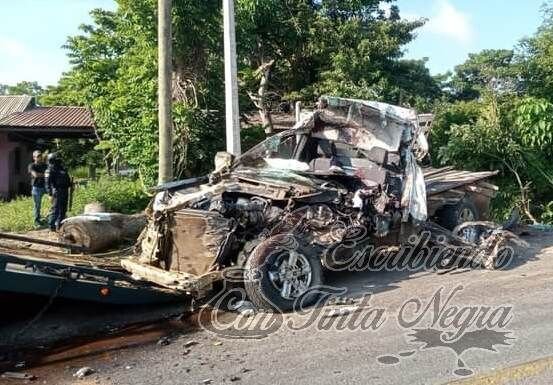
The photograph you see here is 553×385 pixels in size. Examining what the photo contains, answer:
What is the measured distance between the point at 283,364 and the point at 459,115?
1176 cm

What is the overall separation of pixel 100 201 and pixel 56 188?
2.41 meters

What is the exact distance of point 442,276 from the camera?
296 inches

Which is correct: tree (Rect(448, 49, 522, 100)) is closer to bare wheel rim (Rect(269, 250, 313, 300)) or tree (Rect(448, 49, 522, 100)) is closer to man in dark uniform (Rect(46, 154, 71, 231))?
man in dark uniform (Rect(46, 154, 71, 231))

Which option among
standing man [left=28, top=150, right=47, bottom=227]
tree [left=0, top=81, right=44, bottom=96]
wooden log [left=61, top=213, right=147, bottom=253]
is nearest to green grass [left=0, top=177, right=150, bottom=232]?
standing man [left=28, top=150, right=47, bottom=227]

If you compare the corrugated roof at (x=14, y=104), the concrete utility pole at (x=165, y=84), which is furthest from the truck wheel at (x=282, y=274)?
the corrugated roof at (x=14, y=104)

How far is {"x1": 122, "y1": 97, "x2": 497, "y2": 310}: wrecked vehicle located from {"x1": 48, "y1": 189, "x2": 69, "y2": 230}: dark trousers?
434cm

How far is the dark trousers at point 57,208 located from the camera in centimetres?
1086

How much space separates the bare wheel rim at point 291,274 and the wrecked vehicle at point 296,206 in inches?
0.4

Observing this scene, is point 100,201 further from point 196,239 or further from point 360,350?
point 360,350

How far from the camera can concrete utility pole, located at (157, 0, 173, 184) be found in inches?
388

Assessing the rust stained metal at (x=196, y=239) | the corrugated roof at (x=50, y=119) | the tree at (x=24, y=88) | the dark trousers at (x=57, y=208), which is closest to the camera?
the rust stained metal at (x=196, y=239)

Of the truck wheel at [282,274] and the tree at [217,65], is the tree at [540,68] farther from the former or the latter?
the truck wheel at [282,274]

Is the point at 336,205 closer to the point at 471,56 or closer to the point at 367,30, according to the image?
the point at 367,30

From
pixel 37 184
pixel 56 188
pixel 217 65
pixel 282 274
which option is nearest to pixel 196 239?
Answer: pixel 282 274
